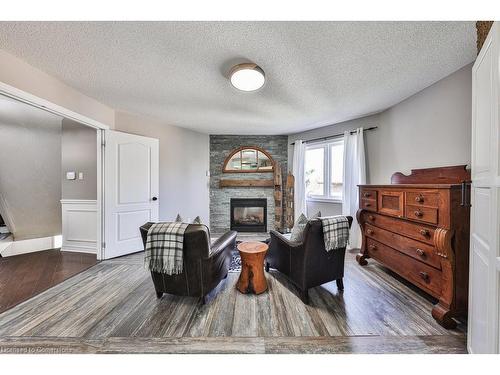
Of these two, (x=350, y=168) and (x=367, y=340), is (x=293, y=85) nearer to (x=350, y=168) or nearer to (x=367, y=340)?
(x=350, y=168)

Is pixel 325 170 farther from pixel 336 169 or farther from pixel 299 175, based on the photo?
pixel 299 175

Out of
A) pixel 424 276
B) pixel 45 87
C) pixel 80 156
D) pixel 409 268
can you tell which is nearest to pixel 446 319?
pixel 424 276

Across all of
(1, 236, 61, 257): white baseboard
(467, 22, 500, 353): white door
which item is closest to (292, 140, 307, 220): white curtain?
(467, 22, 500, 353): white door

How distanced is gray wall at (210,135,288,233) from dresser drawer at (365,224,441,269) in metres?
2.35

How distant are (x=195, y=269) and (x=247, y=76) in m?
1.86

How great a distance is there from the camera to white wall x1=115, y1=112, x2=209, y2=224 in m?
3.32

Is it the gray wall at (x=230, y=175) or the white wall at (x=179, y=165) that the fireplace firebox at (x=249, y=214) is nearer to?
the gray wall at (x=230, y=175)

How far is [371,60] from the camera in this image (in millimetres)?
1690

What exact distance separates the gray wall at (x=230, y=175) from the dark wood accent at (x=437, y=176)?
2.27 m

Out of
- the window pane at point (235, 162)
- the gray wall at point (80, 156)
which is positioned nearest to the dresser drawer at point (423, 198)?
the window pane at point (235, 162)

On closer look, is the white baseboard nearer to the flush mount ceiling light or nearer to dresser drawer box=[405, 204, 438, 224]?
the flush mount ceiling light

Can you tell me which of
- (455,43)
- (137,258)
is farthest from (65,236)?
(455,43)

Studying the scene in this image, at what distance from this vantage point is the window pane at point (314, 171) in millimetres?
3920

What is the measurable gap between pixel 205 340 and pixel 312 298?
1.07 metres
